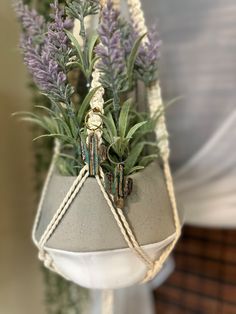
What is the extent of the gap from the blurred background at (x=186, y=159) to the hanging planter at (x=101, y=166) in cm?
24

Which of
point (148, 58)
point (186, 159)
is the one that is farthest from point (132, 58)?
point (186, 159)

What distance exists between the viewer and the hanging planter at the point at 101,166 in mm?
566

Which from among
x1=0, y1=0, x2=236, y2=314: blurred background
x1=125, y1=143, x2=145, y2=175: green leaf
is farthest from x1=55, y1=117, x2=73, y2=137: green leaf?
x1=0, y1=0, x2=236, y2=314: blurred background

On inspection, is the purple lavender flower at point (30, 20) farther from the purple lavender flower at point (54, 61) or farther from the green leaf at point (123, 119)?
the green leaf at point (123, 119)

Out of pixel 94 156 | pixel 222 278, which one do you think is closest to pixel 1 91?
pixel 94 156

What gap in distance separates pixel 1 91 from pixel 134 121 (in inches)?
16.3

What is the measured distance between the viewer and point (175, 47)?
35.0 inches

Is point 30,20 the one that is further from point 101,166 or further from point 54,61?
point 101,166

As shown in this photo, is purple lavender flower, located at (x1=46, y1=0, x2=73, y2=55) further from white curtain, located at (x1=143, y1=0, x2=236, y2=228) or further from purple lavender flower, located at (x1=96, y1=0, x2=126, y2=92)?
white curtain, located at (x1=143, y1=0, x2=236, y2=228)

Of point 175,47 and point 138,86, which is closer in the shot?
point 138,86

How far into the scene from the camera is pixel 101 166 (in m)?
0.59

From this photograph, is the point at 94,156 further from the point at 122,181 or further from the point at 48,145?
the point at 48,145

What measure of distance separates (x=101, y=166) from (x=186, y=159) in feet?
1.29

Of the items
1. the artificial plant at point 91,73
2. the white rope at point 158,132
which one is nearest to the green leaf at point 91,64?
the artificial plant at point 91,73
